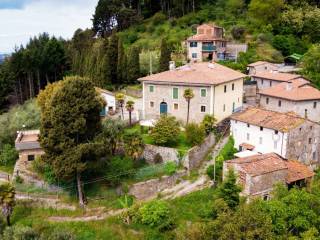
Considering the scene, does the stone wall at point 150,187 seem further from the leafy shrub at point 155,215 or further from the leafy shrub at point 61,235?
the leafy shrub at point 61,235

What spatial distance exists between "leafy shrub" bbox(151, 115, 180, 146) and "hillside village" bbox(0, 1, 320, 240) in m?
0.10

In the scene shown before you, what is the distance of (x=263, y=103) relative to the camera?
50.0m

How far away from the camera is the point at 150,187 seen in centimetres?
3706

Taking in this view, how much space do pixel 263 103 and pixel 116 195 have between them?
72.9 feet

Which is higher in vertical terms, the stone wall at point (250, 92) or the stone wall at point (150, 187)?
the stone wall at point (250, 92)

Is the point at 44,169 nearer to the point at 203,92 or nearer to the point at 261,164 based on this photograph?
the point at 203,92

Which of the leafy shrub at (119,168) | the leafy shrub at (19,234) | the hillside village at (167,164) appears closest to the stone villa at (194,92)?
the hillside village at (167,164)

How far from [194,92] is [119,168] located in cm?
1185

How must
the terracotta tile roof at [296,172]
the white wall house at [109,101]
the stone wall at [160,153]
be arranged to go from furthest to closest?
the white wall house at [109,101]
the stone wall at [160,153]
the terracotta tile roof at [296,172]

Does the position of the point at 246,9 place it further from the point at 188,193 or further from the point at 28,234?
the point at 28,234

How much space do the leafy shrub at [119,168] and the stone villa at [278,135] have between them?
36.3 ft

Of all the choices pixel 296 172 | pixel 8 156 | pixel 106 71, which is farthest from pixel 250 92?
pixel 8 156

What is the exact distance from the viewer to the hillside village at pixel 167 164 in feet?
98.2

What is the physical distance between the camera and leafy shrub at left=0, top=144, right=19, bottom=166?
4269 cm
